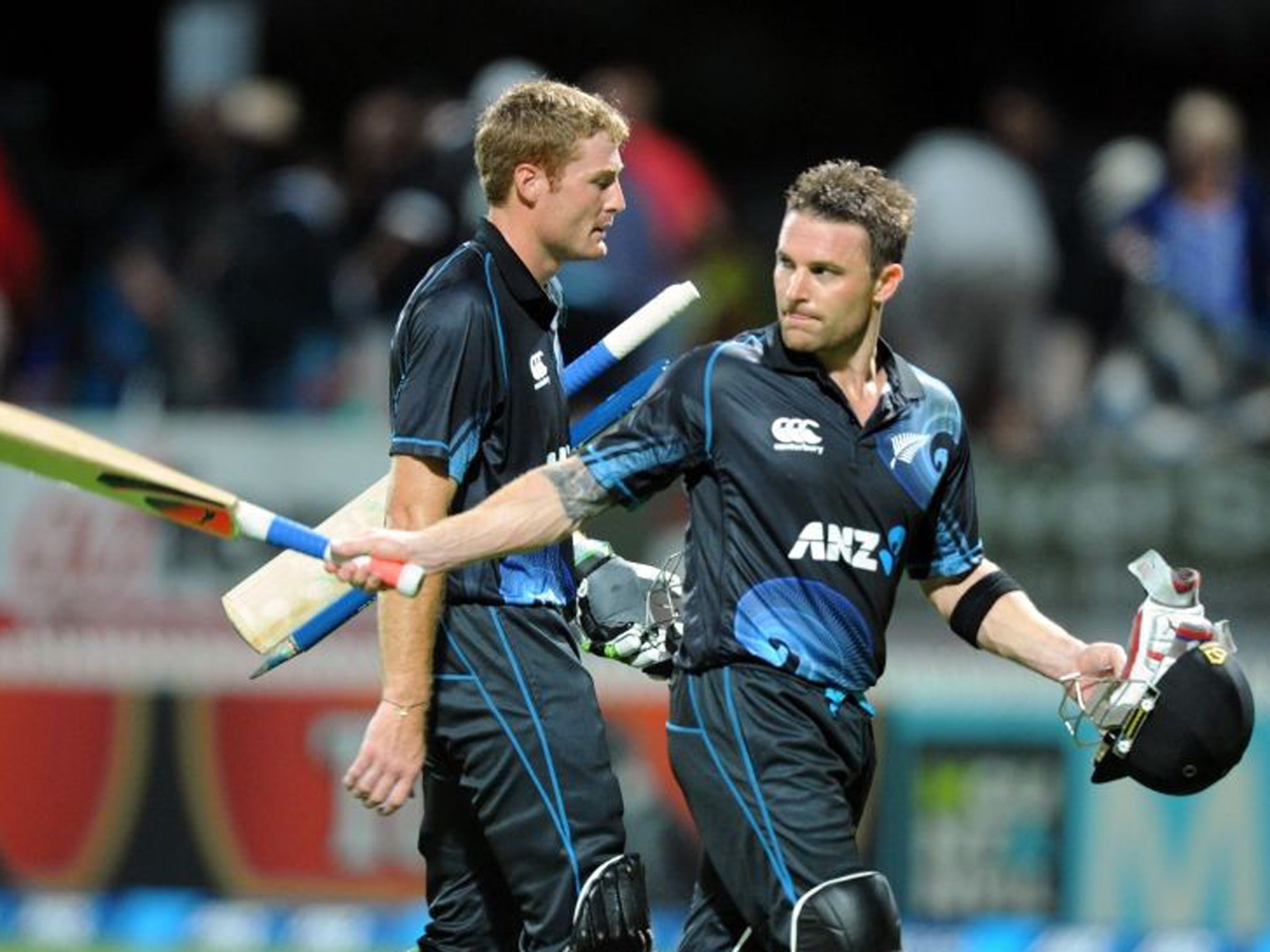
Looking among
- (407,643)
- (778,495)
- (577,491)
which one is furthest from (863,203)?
(407,643)

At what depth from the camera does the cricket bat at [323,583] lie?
6500 millimetres

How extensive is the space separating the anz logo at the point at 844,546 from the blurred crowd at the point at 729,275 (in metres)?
4.29

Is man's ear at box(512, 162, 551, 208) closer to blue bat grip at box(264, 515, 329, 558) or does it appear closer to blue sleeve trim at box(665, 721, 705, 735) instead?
blue bat grip at box(264, 515, 329, 558)

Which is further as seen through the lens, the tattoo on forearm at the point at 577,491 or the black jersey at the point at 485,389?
the black jersey at the point at 485,389

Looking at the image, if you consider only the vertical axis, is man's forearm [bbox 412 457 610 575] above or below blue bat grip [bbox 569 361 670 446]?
below

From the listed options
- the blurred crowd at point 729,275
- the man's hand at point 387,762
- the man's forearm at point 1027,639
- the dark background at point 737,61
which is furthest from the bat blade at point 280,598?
the dark background at point 737,61

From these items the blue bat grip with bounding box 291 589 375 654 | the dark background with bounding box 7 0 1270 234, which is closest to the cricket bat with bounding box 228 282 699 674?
the blue bat grip with bounding box 291 589 375 654

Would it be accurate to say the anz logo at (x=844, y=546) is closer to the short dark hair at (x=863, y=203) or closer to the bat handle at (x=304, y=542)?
the short dark hair at (x=863, y=203)

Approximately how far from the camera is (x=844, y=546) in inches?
239

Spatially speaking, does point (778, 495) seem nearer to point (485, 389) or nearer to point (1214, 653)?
point (485, 389)

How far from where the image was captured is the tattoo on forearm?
595cm

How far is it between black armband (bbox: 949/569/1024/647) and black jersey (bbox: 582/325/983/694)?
30cm

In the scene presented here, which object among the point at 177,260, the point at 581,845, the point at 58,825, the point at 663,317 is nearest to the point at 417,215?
the point at 177,260

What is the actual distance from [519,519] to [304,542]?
46 cm
